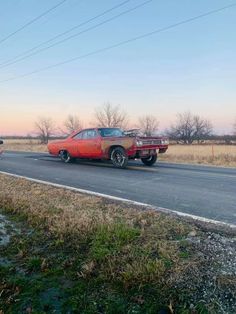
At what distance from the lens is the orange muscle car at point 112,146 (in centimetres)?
1180

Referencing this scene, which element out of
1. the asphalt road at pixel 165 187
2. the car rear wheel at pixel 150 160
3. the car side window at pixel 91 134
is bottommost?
the asphalt road at pixel 165 187

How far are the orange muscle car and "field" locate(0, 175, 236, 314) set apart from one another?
6.57 metres

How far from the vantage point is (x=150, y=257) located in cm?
348

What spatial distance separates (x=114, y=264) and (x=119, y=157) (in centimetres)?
896

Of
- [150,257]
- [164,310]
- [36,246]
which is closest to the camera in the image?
[164,310]

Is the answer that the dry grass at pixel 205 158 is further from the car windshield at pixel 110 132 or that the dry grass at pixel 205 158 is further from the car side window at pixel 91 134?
the car side window at pixel 91 134

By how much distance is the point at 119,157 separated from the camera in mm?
12250

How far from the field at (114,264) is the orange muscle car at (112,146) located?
6.57 meters

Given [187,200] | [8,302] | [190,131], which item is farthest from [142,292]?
[190,131]

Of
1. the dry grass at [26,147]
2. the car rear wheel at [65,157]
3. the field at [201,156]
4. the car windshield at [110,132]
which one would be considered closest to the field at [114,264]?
the car windshield at [110,132]

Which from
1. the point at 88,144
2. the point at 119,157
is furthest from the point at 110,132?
the point at 119,157

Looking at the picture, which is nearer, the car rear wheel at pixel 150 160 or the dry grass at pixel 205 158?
the car rear wheel at pixel 150 160

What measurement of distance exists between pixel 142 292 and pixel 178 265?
0.55 meters

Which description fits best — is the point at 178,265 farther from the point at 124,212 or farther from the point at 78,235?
the point at 124,212
